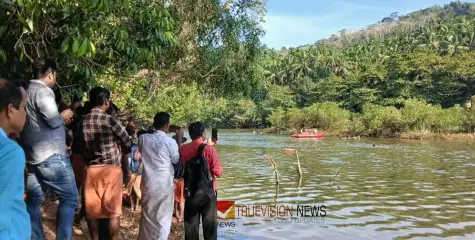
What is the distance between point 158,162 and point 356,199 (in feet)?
29.2

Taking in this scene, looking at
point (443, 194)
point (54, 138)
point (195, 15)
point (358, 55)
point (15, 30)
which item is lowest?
point (443, 194)

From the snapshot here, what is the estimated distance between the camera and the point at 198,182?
478cm

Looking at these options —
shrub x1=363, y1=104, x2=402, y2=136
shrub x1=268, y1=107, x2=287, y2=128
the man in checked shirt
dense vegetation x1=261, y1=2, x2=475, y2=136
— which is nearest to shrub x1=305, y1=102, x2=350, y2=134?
dense vegetation x1=261, y1=2, x2=475, y2=136

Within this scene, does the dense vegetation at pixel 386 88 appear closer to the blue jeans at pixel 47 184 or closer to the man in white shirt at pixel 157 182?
the man in white shirt at pixel 157 182

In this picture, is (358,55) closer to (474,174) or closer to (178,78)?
(474,174)

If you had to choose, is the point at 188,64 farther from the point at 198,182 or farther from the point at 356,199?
the point at 198,182

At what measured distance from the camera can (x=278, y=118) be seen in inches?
2518

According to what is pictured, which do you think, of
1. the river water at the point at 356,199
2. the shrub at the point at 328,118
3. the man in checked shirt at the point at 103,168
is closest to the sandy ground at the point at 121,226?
the man in checked shirt at the point at 103,168

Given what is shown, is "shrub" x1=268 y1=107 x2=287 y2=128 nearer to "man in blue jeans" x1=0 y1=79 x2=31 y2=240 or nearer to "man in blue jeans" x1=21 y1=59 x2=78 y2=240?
"man in blue jeans" x1=21 y1=59 x2=78 y2=240

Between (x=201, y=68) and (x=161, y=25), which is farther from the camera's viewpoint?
(x=201, y=68)

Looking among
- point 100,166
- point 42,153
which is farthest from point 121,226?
point 42,153

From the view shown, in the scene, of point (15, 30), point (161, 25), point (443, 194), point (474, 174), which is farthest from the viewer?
point (474, 174)

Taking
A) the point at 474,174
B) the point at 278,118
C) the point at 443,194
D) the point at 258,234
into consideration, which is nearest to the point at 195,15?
the point at 258,234

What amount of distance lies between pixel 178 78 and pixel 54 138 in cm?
802
